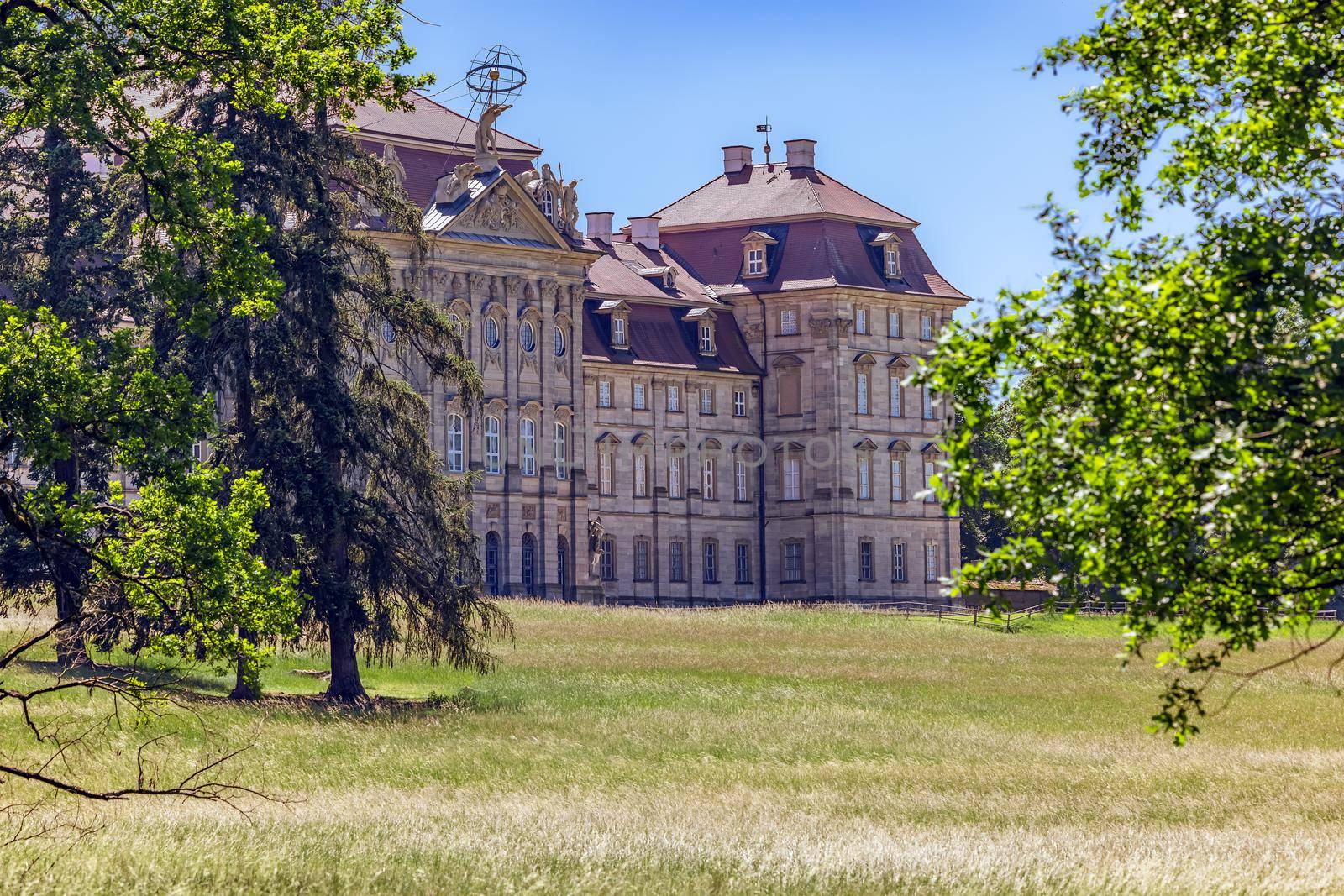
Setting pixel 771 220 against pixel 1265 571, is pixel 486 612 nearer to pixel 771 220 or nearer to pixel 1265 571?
pixel 1265 571

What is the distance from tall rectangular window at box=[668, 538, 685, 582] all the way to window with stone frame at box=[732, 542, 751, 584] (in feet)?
10.2

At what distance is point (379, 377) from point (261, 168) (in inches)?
177

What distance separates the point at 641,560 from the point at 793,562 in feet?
26.2

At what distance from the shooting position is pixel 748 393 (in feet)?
325

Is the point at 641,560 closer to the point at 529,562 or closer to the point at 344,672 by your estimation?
the point at 529,562

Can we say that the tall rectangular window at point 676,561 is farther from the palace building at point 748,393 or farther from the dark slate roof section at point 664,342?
the dark slate roof section at point 664,342

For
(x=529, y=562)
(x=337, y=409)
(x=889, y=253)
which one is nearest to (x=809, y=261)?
(x=889, y=253)

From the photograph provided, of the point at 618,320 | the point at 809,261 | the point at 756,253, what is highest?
the point at 756,253

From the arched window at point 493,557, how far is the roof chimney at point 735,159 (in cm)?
3089

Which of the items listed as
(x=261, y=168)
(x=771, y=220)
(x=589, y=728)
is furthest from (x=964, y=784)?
(x=771, y=220)

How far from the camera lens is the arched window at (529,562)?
83069 millimetres

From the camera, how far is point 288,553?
37875 mm

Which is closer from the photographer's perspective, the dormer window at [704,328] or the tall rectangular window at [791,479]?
the dormer window at [704,328]

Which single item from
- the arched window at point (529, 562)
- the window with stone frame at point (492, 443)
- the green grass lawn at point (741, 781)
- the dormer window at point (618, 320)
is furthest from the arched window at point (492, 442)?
the green grass lawn at point (741, 781)
